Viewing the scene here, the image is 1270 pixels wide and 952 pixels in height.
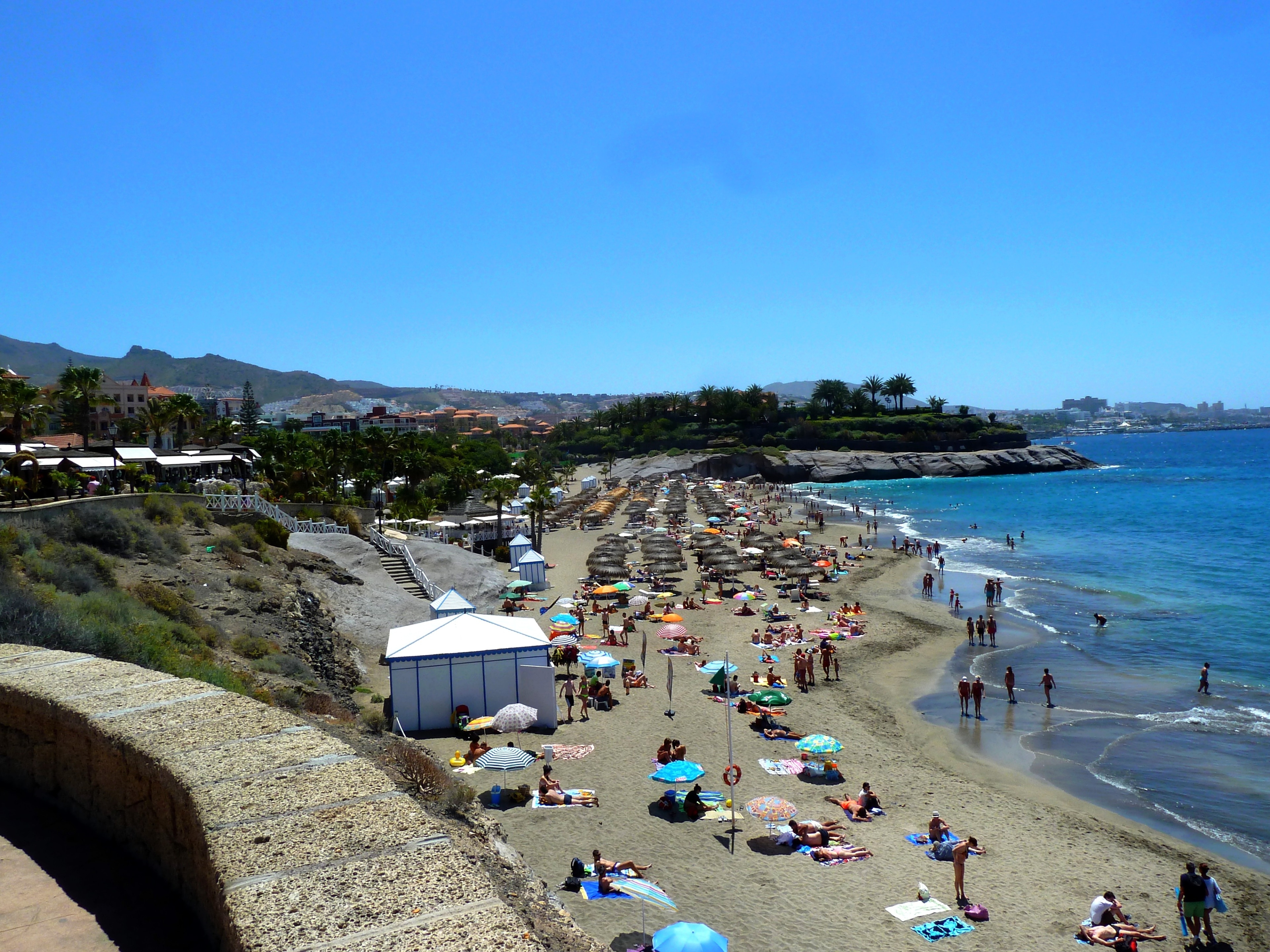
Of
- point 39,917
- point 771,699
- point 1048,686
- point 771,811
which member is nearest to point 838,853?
point 771,811

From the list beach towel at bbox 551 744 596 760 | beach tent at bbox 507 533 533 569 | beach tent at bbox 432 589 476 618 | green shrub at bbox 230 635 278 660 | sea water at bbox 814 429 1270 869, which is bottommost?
sea water at bbox 814 429 1270 869

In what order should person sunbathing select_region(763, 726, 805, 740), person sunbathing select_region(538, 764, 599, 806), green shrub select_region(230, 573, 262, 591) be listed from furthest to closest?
1. green shrub select_region(230, 573, 262, 591)
2. person sunbathing select_region(763, 726, 805, 740)
3. person sunbathing select_region(538, 764, 599, 806)

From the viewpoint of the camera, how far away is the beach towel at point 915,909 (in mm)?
10102

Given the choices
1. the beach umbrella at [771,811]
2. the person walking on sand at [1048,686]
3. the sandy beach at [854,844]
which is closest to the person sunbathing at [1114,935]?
the sandy beach at [854,844]

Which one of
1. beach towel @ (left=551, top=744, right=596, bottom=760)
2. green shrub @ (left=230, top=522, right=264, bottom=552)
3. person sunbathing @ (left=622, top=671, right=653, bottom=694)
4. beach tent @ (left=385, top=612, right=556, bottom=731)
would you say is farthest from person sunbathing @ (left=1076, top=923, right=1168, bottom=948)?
green shrub @ (left=230, top=522, right=264, bottom=552)

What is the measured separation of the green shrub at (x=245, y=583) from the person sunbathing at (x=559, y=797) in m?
9.31

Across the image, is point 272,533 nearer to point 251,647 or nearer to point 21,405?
point 251,647

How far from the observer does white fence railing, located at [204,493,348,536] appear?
2361cm

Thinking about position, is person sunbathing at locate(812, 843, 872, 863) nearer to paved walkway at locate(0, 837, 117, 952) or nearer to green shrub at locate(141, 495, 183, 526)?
paved walkway at locate(0, 837, 117, 952)

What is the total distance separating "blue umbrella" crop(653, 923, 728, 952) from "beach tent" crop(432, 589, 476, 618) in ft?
41.2

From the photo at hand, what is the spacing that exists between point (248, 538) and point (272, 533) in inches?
38.2

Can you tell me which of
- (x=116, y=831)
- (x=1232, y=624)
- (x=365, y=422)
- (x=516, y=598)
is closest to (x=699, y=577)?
(x=516, y=598)

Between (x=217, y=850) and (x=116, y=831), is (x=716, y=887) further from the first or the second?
(x=217, y=850)

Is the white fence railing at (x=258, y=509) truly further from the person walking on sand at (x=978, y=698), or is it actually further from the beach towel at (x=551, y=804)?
the person walking on sand at (x=978, y=698)
